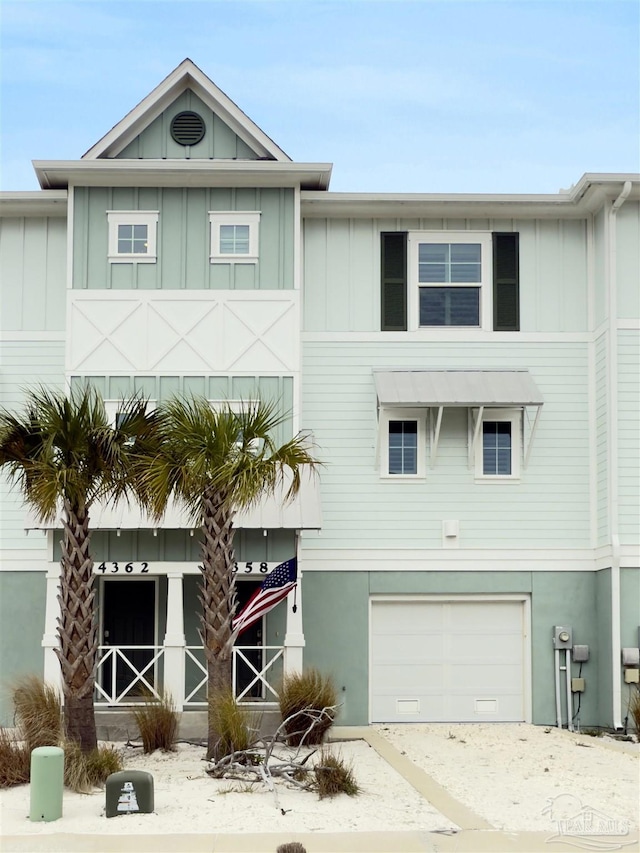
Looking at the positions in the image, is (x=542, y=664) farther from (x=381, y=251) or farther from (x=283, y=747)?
(x=381, y=251)

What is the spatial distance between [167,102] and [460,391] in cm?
662

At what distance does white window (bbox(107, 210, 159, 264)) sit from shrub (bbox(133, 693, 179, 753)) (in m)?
7.34

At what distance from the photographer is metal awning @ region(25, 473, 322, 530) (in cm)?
1855

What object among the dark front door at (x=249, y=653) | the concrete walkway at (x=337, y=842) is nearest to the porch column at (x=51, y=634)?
the dark front door at (x=249, y=653)

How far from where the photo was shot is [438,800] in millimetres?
12742

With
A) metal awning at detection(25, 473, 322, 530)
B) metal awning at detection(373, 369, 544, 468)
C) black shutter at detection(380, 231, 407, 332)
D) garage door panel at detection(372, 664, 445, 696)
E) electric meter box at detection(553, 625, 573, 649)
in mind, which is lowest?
garage door panel at detection(372, 664, 445, 696)

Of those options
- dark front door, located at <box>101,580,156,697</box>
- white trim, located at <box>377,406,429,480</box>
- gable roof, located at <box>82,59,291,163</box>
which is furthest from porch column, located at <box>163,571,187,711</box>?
gable roof, located at <box>82,59,291,163</box>

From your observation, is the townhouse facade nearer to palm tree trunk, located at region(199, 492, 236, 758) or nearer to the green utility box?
palm tree trunk, located at region(199, 492, 236, 758)

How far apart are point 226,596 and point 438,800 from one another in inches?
149

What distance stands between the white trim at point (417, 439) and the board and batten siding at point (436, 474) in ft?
0.34

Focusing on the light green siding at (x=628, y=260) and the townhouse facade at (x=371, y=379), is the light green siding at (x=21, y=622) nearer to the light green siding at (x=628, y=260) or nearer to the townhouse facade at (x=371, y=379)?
the townhouse facade at (x=371, y=379)

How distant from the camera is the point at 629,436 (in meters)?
19.5

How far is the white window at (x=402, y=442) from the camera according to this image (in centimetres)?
2016

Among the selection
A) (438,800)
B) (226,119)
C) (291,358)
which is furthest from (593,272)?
(438,800)
